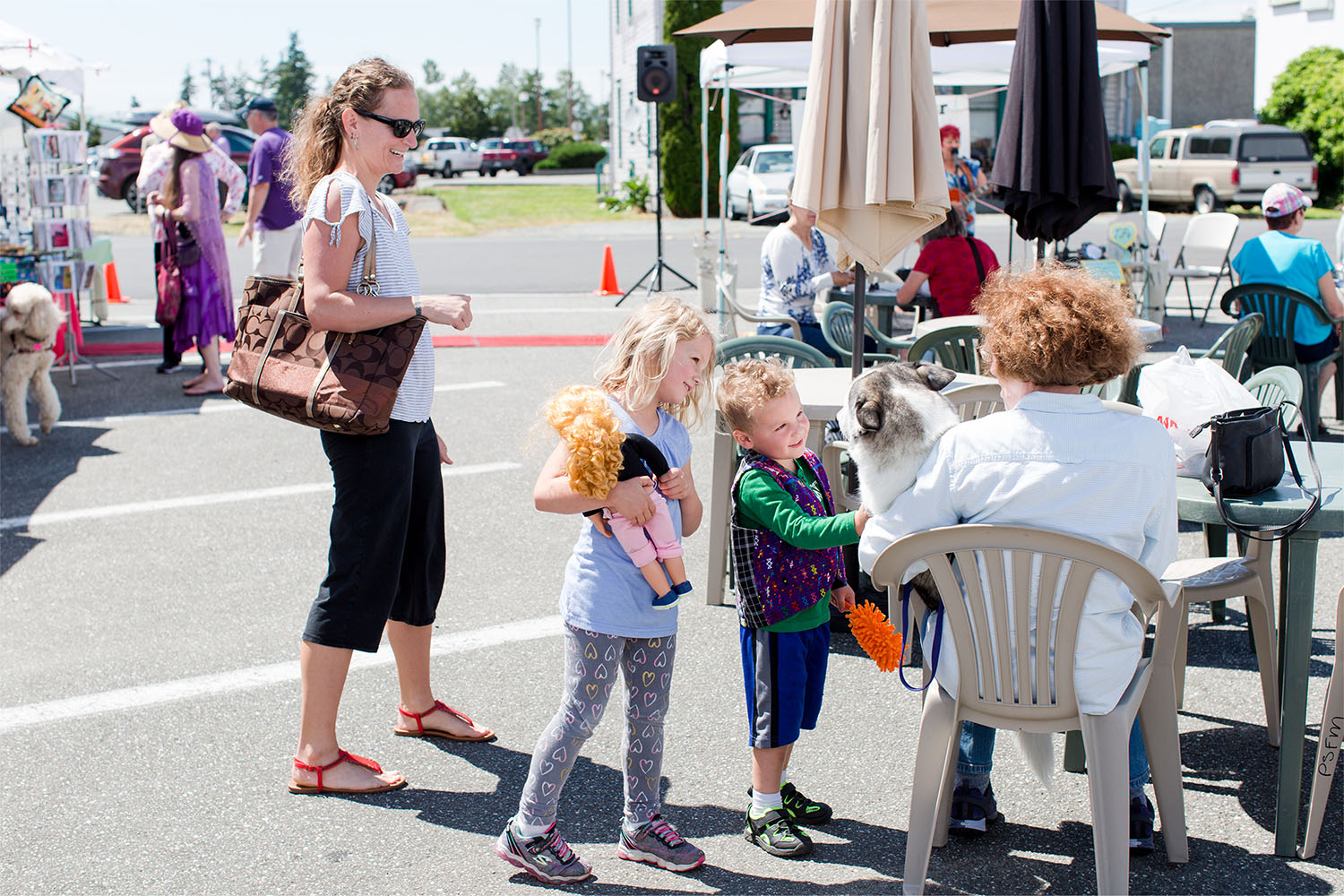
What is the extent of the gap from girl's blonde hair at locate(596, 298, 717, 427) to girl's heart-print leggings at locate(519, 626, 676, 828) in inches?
22.6

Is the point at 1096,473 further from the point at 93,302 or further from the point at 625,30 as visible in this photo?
the point at 625,30

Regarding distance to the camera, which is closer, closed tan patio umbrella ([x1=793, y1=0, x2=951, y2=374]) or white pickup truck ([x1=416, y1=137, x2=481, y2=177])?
closed tan patio umbrella ([x1=793, y1=0, x2=951, y2=374])

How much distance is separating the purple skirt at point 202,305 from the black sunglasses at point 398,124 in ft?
20.0

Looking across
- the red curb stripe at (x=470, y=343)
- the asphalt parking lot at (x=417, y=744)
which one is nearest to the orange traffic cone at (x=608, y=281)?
the red curb stripe at (x=470, y=343)

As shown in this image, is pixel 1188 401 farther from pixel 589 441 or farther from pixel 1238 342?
pixel 1238 342

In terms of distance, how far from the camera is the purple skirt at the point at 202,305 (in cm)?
888

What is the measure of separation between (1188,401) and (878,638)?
1183 mm

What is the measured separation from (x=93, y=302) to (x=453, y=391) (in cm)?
563

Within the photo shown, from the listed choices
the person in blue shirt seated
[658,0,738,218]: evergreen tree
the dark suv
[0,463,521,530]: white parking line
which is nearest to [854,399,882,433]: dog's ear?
[0,463,521,530]: white parking line

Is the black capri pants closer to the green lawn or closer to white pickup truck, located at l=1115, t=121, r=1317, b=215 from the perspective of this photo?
the green lawn

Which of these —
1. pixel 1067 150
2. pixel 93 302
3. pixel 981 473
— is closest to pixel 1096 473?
pixel 981 473

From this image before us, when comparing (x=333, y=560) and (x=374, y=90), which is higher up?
(x=374, y=90)

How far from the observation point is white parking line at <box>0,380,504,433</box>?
26.5ft

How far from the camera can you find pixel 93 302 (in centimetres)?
1231
